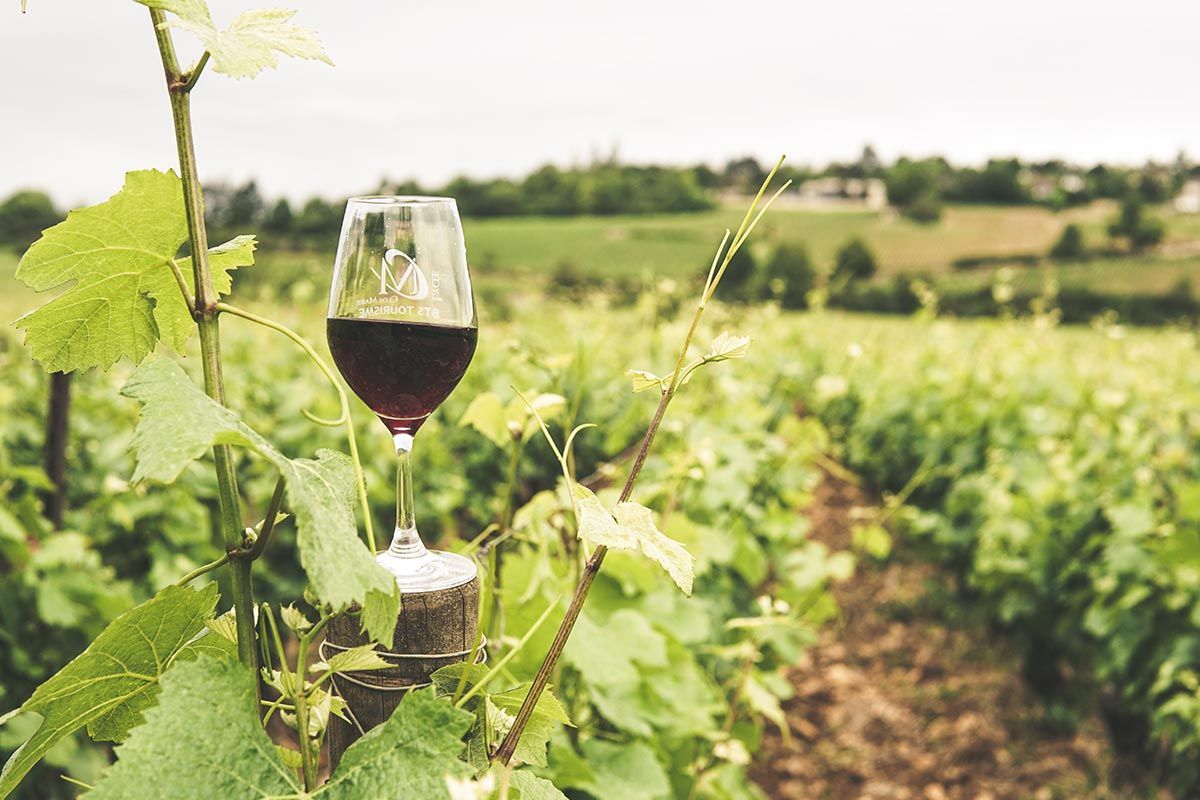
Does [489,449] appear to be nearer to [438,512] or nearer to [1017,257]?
[438,512]

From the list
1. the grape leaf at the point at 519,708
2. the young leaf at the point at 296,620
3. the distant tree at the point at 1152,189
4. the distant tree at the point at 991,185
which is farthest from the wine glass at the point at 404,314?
the distant tree at the point at 991,185

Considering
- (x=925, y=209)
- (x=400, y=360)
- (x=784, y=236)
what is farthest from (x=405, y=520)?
(x=925, y=209)

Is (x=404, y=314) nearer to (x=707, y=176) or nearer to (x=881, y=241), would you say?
(x=707, y=176)

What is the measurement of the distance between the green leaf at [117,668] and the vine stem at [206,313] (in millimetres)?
103

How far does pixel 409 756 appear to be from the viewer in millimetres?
754

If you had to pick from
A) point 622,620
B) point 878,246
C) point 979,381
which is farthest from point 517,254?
point 622,620

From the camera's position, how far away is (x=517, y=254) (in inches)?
2429

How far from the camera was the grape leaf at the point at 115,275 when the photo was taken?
847 millimetres

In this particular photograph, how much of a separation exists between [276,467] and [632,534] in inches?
12.6

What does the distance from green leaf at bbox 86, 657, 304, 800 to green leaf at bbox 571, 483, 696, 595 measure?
299 mm

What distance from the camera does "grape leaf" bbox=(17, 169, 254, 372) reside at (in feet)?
2.78

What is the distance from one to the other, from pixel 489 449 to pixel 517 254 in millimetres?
58713

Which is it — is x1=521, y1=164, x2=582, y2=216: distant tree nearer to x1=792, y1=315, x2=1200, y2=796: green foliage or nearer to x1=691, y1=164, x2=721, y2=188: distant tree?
x1=691, y1=164, x2=721, y2=188: distant tree

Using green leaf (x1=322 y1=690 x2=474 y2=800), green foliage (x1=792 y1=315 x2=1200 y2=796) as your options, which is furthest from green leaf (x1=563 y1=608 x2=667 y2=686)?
green foliage (x1=792 y1=315 x2=1200 y2=796)
